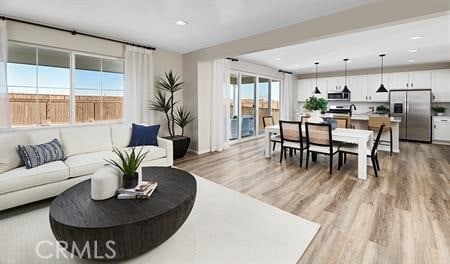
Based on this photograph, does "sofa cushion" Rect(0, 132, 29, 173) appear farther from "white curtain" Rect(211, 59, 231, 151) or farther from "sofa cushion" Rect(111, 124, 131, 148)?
"white curtain" Rect(211, 59, 231, 151)

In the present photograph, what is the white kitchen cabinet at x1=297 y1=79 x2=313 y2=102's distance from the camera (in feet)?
29.9

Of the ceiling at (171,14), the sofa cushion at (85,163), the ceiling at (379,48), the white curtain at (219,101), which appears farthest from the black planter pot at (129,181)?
the ceiling at (379,48)

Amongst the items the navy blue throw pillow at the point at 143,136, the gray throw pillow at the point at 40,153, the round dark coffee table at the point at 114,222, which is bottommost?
the round dark coffee table at the point at 114,222

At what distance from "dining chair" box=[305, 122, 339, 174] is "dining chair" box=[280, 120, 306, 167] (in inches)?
5.2

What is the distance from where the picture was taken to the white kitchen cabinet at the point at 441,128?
6.39 meters

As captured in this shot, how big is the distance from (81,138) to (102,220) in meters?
2.39

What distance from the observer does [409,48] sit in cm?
502

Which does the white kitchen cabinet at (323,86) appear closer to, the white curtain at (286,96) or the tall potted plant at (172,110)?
the white curtain at (286,96)

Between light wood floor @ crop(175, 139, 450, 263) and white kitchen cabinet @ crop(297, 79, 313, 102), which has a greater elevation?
white kitchen cabinet @ crop(297, 79, 313, 102)

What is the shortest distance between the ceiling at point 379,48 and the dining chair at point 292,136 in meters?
1.70

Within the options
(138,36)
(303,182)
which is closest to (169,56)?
(138,36)

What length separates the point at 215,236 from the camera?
6.89 ft

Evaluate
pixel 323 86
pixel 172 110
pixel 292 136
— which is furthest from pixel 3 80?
pixel 323 86

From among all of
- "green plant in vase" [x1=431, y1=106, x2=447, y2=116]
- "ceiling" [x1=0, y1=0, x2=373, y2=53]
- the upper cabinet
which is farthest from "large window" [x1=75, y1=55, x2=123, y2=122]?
"green plant in vase" [x1=431, y1=106, x2=447, y2=116]
